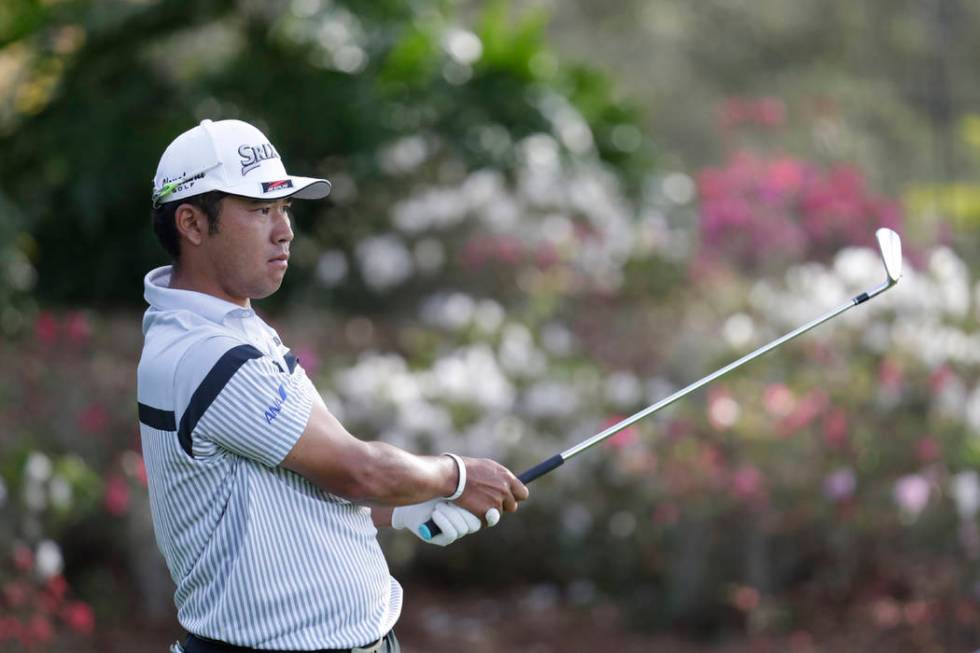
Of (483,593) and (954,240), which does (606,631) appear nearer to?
(483,593)

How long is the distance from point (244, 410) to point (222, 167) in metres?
0.43

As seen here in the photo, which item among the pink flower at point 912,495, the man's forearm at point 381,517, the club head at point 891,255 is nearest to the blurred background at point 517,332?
the pink flower at point 912,495

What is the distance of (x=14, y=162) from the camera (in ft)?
27.5

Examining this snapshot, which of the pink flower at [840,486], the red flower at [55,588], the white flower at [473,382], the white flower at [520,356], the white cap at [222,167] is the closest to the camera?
the white cap at [222,167]

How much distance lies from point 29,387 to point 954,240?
6447mm

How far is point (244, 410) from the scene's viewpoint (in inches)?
95.2

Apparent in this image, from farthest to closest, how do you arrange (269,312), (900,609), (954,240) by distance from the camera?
(954,240) → (269,312) → (900,609)

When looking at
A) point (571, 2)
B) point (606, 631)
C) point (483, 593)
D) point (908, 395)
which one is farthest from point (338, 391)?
point (571, 2)

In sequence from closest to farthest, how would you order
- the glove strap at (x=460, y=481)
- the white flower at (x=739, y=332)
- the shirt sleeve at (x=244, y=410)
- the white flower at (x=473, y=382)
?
the shirt sleeve at (x=244, y=410), the glove strap at (x=460, y=481), the white flower at (x=473, y=382), the white flower at (x=739, y=332)

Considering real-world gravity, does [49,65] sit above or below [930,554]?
above

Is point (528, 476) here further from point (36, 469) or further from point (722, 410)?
point (722, 410)

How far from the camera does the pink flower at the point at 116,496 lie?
5477mm

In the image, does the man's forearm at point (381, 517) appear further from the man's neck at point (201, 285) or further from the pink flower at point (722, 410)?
the pink flower at point (722, 410)

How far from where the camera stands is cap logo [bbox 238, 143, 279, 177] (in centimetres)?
255
